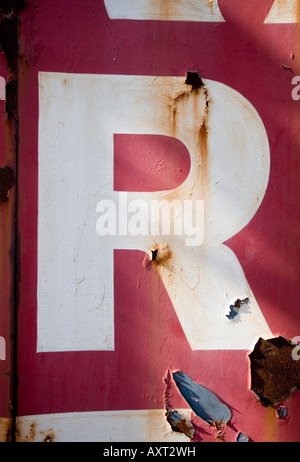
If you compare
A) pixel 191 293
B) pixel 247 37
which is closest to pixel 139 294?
pixel 191 293

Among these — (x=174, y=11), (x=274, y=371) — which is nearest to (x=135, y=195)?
(x=174, y=11)

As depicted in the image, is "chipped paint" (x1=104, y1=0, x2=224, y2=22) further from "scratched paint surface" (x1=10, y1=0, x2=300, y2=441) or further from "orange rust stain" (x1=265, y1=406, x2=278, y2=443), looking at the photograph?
"orange rust stain" (x1=265, y1=406, x2=278, y2=443)

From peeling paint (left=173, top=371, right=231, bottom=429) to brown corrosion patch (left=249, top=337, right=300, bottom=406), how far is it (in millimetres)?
123

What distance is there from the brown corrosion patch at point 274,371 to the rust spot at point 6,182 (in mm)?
838

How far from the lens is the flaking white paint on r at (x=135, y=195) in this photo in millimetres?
1170

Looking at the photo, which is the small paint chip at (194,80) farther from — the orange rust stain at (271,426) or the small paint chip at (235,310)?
the orange rust stain at (271,426)

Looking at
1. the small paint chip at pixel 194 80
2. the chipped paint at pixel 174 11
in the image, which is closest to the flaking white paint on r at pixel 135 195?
the small paint chip at pixel 194 80

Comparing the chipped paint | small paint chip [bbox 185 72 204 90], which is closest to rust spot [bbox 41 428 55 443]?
small paint chip [bbox 185 72 204 90]

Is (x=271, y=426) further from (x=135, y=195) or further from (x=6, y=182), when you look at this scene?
(x=6, y=182)

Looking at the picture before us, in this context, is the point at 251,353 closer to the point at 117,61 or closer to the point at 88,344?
the point at 88,344

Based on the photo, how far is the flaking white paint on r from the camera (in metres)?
1.17

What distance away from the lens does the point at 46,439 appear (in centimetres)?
116

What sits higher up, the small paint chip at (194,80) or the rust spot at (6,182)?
the small paint chip at (194,80)

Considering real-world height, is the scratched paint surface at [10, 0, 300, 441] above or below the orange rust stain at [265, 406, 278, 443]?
above
